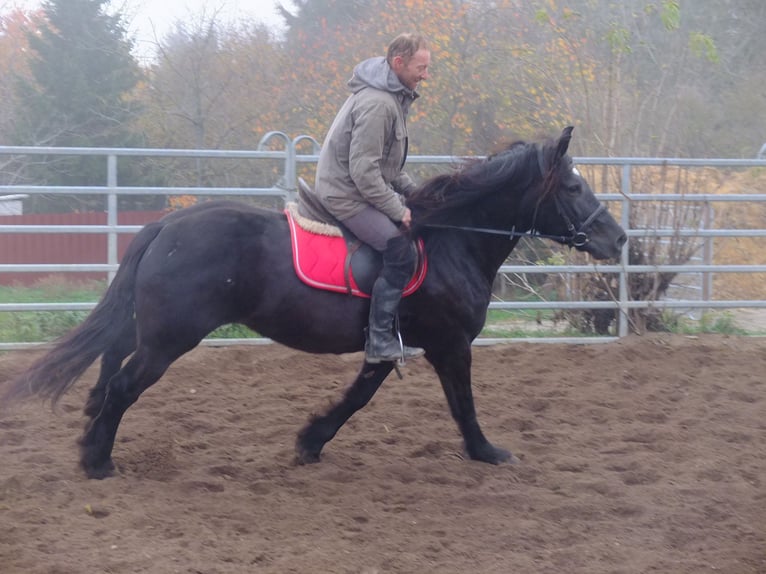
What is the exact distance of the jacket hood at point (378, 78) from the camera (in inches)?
176

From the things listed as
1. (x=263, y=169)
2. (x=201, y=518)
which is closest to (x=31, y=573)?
(x=201, y=518)

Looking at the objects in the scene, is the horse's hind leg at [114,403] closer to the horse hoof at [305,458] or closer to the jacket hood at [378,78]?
the horse hoof at [305,458]

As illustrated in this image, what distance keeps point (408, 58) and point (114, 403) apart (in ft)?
7.55

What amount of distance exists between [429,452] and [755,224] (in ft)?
30.3

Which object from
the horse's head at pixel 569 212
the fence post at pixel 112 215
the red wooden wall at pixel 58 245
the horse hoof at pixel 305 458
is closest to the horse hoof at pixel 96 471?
the horse hoof at pixel 305 458

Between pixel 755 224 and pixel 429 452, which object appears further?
pixel 755 224

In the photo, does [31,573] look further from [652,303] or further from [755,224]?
[755,224]

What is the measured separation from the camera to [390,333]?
4.57 metres

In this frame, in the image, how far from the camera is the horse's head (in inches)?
190

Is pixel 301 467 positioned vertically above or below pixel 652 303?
below

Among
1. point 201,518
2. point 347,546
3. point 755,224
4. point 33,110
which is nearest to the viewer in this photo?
point 347,546

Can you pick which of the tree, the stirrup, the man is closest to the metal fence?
the man

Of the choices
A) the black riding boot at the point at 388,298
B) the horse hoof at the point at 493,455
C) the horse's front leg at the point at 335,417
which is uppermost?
the black riding boot at the point at 388,298

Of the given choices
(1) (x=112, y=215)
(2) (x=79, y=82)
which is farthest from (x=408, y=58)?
(2) (x=79, y=82)
